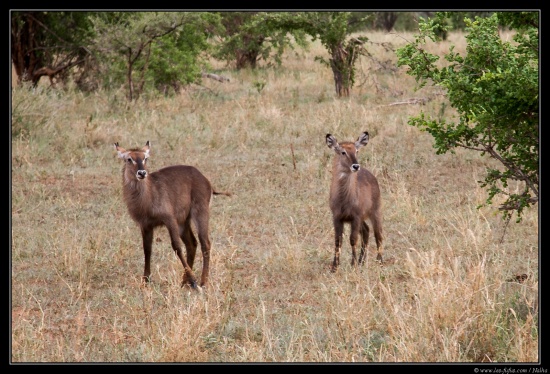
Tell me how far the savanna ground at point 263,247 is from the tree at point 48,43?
121 centimetres

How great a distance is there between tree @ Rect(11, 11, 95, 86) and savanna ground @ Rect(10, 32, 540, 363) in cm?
121

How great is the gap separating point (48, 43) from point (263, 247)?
492 inches

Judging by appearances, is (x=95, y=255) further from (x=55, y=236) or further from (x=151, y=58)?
(x=151, y=58)

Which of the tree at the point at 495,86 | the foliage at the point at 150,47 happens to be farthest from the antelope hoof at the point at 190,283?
the foliage at the point at 150,47

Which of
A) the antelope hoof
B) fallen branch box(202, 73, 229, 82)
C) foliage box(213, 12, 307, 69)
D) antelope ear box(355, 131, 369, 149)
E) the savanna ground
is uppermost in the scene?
foliage box(213, 12, 307, 69)

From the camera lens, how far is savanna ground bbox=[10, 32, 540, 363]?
580 cm

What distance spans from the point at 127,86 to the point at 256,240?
10.3 meters

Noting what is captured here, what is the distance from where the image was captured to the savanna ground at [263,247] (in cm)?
580

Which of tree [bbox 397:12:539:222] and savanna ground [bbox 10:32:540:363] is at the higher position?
tree [bbox 397:12:539:222]

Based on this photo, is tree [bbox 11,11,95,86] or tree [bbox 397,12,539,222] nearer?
tree [bbox 397,12,539,222]

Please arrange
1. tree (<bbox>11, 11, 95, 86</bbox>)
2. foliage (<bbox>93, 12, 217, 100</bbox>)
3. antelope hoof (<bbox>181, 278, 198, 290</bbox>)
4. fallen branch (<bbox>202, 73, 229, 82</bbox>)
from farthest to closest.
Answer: fallen branch (<bbox>202, 73, 229, 82</bbox>) → tree (<bbox>11, 11, 95, 86</bbox>) → foliage (<bbox>93, 12, 217, 100</bbox>) → antelope hoof (<bbox>181, 278, 198, 290</bbox>)

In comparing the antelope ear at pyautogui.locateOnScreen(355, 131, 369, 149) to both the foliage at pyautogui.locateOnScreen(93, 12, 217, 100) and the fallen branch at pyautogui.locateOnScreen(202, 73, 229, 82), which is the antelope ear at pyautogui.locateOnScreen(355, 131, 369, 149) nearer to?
the foliage at pyautogui.locateOnScreen(93, 12, 217, 100)

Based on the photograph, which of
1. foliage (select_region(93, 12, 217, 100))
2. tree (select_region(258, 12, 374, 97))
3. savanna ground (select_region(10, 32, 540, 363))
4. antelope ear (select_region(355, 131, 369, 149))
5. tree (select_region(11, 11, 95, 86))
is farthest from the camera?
tree (select_region(11, 11, 95, 86))

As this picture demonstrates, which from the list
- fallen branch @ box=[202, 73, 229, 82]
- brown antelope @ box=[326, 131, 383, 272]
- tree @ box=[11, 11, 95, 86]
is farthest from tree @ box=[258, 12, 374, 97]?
brown antelope @ box=[326, 131, 383, 272]
